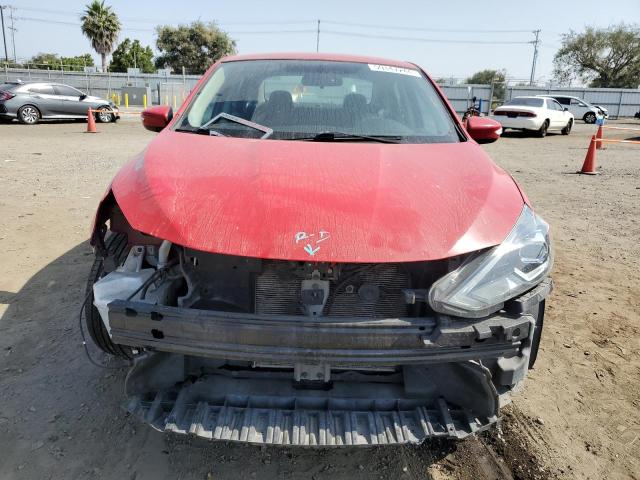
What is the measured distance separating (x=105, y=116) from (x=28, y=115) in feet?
8.89

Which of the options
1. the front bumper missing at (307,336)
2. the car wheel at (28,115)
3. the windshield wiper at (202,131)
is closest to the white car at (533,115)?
the car wheel at (28,115)

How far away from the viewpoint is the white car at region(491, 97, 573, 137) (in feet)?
58.3

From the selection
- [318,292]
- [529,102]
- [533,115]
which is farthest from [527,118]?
[318,292]

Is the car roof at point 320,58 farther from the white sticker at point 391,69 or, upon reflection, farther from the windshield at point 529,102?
the windshield at point 529,102

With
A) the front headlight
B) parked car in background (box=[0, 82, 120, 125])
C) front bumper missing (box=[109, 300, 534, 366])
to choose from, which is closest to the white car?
parked car in background (box=[0, 82, 120, 125])

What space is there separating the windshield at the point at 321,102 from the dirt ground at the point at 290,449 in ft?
5.20

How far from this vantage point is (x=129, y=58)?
200ft

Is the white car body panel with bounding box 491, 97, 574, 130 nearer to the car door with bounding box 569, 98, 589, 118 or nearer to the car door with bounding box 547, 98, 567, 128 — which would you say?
the car door with bounding box 547, 98, 567, 128

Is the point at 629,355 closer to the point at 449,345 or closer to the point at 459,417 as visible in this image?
the point at 459,417

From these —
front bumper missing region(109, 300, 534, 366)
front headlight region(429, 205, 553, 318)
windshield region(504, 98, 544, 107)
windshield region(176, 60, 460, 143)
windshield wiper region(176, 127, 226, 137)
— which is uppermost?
windshield region(504, 98, 544, 107)


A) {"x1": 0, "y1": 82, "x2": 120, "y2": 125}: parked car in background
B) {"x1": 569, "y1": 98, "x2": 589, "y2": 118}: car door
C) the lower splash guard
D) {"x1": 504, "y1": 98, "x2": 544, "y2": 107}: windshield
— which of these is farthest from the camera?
{"x1": 569, "y1": 98, "x2": 589, "y2": 118}: car door

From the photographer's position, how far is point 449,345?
177 centimetres

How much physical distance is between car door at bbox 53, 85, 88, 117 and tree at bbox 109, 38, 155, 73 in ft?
155

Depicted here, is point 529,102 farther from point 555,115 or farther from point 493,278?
point 493,278
